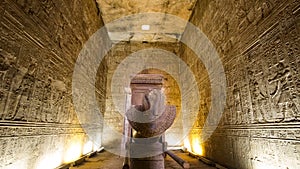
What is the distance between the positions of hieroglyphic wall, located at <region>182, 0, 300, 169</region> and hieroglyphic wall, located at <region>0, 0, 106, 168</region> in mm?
3542

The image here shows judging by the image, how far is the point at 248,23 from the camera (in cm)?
305

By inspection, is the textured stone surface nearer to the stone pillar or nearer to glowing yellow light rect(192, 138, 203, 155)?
glowing yellow light rect(192, 138, 203, 155)

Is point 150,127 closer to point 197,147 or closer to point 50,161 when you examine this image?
point 50,161

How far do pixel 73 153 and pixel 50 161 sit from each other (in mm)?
1291

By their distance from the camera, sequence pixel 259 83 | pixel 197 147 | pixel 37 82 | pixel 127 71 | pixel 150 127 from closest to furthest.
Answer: pixel 150 127 < pixel 259 83 < pixel 37 82 < pixel 197 147 < pixel 127 71

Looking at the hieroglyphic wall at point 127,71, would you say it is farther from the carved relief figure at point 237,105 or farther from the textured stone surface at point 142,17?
the carved relief figure at point 237,105

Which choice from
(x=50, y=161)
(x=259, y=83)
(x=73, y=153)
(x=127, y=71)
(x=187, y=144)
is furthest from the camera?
(x=127, y=71)

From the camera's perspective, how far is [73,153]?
4.59 m

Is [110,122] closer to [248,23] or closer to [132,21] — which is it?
[132,21]

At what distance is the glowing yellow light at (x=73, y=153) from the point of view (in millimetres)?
4186

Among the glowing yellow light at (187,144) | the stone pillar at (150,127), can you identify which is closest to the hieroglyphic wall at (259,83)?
the stone pillar at (150,127)

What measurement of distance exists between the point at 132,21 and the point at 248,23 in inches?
209

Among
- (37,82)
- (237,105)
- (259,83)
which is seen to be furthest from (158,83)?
(37,82)

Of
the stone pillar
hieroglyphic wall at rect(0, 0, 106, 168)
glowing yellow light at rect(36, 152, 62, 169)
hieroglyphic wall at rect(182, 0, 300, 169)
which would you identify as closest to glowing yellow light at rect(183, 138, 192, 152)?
hieroglyphic wall at rect(182, 0, 300, 169)
